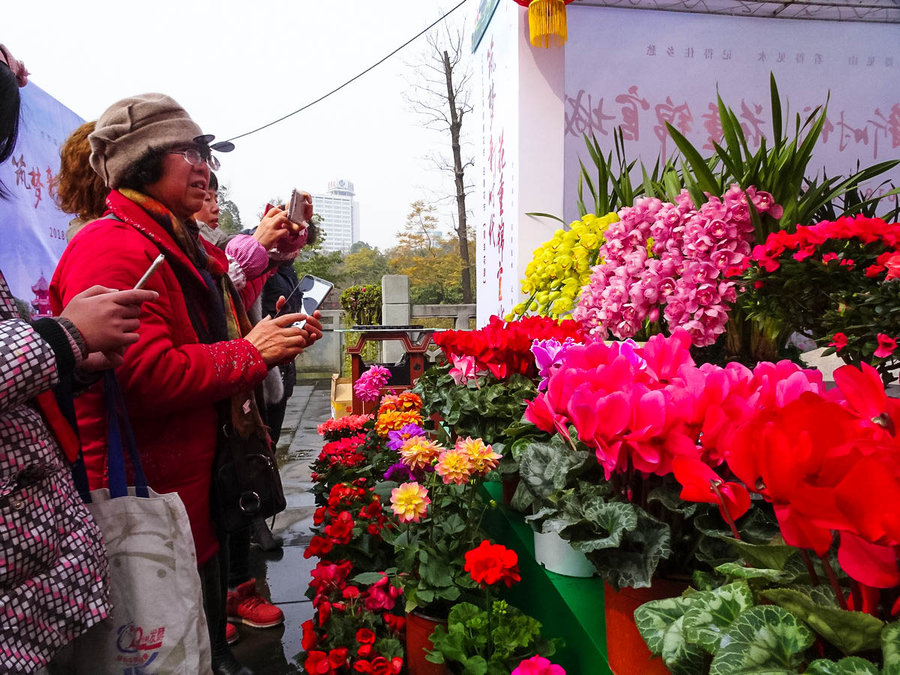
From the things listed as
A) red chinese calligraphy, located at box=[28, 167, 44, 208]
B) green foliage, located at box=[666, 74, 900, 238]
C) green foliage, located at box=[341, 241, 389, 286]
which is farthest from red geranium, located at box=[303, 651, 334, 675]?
green foliage, located at box=[341, 241, 389, 286]

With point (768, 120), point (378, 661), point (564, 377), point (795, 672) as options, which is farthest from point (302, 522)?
point (768, 120)

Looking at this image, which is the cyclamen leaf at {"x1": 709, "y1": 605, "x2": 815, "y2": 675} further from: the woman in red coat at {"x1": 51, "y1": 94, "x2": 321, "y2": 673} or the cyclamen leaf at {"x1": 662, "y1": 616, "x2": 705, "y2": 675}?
the woman in red coat at {"x1": 51, "y1": 94, "x2": 321, "y2": 673}

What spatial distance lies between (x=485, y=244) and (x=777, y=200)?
2524 millimetres

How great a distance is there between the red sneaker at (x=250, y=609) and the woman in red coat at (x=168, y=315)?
3.02 ft

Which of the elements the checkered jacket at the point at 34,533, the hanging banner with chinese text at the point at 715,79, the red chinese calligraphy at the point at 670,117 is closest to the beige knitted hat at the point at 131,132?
the checkered jacket at the point at 34,533

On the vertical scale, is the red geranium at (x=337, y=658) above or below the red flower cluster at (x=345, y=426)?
below

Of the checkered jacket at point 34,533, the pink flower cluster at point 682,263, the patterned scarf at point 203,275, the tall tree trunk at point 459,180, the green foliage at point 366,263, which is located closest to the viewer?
the checkered jacket at point 34,533

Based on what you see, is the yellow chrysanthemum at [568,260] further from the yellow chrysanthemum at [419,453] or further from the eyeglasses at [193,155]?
the eyeglasses at [193,155]

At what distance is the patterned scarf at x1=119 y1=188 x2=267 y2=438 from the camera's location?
1.44 meters

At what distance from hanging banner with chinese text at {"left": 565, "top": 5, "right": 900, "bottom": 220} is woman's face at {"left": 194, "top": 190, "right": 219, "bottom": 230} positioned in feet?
7.31

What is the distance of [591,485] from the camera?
2.90 ft

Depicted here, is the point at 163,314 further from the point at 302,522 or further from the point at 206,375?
the point at 302,522

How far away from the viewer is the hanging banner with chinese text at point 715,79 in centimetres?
398

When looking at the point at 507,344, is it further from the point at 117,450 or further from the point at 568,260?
the point at 117,450
